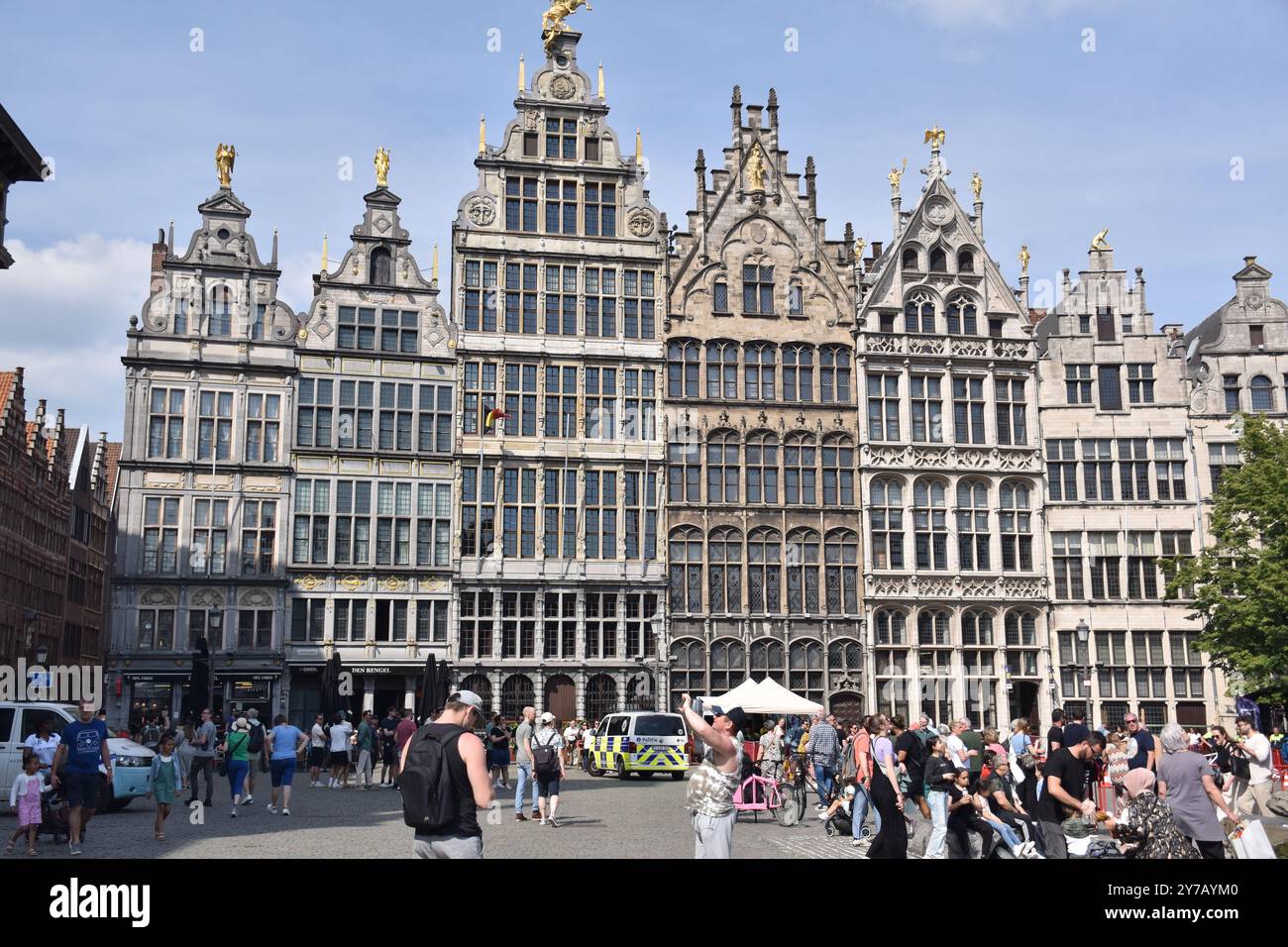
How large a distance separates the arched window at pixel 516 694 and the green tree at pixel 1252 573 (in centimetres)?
1987

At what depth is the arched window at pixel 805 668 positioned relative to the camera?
44.1 metres

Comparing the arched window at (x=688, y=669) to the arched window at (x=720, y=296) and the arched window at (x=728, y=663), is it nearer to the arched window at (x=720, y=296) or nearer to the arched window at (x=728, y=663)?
the arched window at (x=728, y=663)

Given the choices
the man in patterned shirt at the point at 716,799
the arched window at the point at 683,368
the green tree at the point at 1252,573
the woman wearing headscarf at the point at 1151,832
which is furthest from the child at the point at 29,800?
the green tree at the point at 1252,573

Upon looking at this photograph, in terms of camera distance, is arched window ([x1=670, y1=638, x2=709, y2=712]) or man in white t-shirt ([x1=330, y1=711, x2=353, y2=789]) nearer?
man in white t-shirt ([x1=330, y1=711, x2=353, y2=789])

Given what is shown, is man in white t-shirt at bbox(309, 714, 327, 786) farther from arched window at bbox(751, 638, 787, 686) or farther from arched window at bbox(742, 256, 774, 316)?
arched window at bbox(742, 256, 774, 316)

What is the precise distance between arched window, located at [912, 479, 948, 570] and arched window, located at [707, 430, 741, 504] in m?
6.37

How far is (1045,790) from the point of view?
1372 cm

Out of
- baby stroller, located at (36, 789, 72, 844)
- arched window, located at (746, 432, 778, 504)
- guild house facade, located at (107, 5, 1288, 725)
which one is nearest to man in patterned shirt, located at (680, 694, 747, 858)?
baby stroller, located at (36, 789, 72, 844)

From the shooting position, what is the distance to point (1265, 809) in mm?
20781

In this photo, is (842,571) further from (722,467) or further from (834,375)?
(834,375)

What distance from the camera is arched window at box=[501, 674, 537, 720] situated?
4259 cm

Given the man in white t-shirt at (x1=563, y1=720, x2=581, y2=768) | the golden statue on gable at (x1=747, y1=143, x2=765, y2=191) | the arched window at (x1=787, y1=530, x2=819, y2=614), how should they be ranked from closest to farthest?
the man in white t-shirt at (x1=563, y1=720, x2=581, y2=768) → the arched window at (x1=787, y1=530, x2=819, y2=614) → the golden statue on gable at (x1=747, y1=143, x2=765, y2=191)

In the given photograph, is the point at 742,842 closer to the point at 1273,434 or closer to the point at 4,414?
the point at 1273,434
